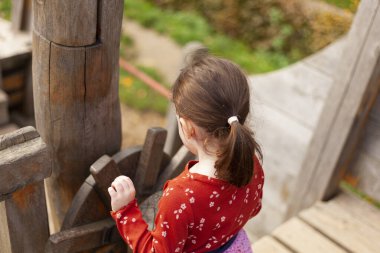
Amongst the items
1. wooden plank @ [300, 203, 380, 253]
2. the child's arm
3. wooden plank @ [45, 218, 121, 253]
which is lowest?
wooden plank @ [300, 203, 380, 253]

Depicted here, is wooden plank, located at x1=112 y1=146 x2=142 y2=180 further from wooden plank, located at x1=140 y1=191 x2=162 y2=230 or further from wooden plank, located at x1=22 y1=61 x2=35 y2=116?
wooden plank, located at x1=22 y1=61 x2=35 y2=116

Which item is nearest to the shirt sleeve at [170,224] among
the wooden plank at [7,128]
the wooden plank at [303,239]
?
the wooden plank at [303,239]

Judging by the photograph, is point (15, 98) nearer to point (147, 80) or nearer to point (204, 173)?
point (147, 80)

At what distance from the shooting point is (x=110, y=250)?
203 cm

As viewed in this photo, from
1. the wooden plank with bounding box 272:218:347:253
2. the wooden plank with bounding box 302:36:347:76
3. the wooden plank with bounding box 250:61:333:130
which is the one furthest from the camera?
the wooden plank with bounding box 250:61:333:130

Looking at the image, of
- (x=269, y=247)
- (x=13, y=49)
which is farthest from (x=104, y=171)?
(x=13, y=49)

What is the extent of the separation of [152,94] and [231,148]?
402 centimetres

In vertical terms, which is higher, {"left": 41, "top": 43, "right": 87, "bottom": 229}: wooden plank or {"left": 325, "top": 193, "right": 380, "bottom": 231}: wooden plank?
{"left": 41, "top": 43, "right": 87, "bottom": 229}: wooden plank

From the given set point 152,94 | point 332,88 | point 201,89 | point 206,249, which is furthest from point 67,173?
point 152,94

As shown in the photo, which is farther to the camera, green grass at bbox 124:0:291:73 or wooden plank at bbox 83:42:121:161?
green grass at bbox 124:0:291:73

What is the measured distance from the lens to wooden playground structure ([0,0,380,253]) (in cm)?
158

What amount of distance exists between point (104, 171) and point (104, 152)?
0.54 ft

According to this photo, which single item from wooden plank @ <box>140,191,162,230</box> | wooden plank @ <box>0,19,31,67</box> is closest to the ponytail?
wooden plank @ <box>140,191,162,230</box>

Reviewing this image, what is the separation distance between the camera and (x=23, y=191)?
1.59 m
